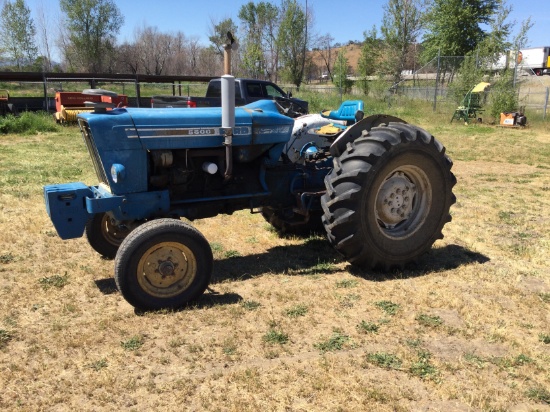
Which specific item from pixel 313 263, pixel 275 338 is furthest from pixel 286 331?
pixel 313 263

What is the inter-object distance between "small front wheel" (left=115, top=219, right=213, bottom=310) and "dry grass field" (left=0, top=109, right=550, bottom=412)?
0.14 meters

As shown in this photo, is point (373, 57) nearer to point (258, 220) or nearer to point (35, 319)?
point (258, 220)

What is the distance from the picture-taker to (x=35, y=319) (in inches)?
144

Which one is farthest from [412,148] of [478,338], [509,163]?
[509,163]

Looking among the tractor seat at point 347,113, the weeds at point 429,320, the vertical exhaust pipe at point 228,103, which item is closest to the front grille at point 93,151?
the vertical exhaust pipe at point 228,103

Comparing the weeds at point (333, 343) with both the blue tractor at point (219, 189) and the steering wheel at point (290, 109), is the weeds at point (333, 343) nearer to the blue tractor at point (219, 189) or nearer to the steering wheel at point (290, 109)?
the blue tractor at point (219, 189)

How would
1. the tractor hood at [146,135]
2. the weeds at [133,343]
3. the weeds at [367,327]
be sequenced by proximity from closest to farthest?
the weeds at [133,343] → the weeds at [367,327] → the tractor hood at [146,135]

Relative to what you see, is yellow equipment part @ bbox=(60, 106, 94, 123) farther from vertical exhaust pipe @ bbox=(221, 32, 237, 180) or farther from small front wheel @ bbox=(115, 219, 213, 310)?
small front wheel @ bbox=(115, 219, 213, 310)

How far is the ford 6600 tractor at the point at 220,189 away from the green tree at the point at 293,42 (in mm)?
45214

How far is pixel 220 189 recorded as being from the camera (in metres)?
4.64

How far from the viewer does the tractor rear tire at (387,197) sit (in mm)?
4301

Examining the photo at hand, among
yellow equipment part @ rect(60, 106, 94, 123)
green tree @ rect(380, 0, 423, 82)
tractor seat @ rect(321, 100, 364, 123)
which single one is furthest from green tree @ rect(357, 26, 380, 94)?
tractor seat @ rect(321, 100, 364, 123)

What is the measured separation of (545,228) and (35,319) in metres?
5.71

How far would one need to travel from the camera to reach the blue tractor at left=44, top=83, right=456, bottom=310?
12.5 ft
